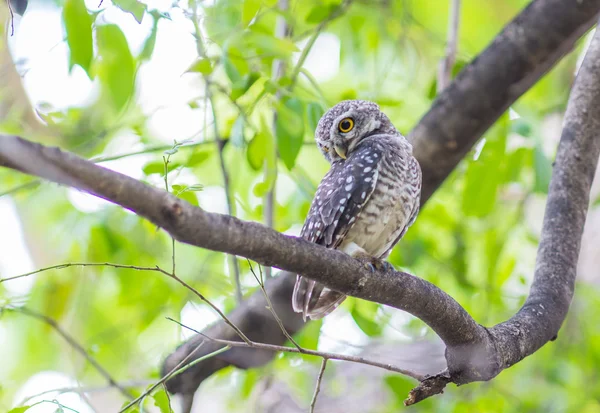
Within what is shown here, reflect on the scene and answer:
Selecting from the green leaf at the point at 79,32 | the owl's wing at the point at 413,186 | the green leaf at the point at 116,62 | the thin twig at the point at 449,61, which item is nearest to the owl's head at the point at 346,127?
the owl's wing at the point at 413,186

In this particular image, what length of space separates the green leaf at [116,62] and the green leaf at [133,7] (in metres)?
0.29

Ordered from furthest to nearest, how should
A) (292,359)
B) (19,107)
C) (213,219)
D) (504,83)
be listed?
(19,107) < (292,359) < (504,83) < (213,219)

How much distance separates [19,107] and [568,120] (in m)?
3.95

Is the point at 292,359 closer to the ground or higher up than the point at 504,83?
closer to the ground

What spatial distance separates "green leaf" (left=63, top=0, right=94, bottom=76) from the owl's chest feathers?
5.15 feet

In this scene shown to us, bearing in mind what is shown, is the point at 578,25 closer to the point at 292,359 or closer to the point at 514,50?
the point at 514,50

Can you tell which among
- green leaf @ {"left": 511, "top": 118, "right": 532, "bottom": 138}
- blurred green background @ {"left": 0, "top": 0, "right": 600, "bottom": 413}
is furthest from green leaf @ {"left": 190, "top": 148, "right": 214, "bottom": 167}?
green leaf @ {"left": 511, "top": 118, "right": 532, "bottom": 138}

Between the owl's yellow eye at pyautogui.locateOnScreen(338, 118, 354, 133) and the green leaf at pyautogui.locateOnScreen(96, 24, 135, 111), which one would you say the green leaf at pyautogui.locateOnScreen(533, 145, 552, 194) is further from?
the green leaf at pyautogui.locateOnScreen(96, 24, 135, 111)

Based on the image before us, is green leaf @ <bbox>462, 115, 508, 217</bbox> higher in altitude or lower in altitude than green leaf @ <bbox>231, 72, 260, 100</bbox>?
higher

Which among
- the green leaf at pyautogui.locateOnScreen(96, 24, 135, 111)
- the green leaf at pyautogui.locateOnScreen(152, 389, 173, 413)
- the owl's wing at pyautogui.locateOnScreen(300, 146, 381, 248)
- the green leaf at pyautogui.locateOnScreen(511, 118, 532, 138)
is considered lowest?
the green leaf at pyautogui.locateOnScreen(152, 389, 173, 413)

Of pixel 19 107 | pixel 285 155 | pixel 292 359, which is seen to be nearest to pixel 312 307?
pixel 285 155

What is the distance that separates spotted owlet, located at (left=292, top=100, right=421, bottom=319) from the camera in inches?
132

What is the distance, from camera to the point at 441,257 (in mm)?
5445

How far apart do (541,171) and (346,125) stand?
1.14 meters
